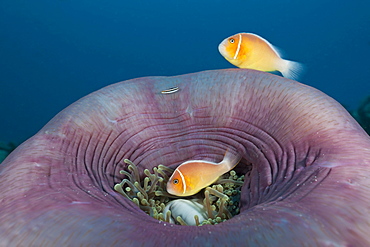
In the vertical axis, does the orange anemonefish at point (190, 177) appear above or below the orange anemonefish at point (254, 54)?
below

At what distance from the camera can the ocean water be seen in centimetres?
2823

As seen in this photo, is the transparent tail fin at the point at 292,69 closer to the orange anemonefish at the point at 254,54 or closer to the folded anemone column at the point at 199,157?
the orange anemonefish at the point at 254,54

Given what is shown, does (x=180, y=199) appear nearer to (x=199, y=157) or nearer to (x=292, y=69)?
(x=199, y=157)

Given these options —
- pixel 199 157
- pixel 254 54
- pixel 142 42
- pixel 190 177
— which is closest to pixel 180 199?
pixel 190 177

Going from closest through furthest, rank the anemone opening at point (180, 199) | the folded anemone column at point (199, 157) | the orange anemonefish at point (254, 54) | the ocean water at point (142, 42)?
the folded anemone column at point (199, 157) → the anemone opening at point (180, 199) → the orange anemonefish at point (254, 54) → the ocean water at point (142, 42)

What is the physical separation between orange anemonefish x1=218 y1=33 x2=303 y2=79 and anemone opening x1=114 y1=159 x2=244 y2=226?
0.73m

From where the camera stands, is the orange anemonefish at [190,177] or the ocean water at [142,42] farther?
the ocean water at [142,42]

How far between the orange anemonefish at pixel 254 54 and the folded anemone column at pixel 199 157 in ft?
0.49

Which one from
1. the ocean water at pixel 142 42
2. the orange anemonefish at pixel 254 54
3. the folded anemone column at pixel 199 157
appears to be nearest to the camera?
the folded anemone column at pixel 199 157

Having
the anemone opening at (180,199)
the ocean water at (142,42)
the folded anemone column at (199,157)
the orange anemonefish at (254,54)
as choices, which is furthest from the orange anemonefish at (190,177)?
the ocean water at (142,42)

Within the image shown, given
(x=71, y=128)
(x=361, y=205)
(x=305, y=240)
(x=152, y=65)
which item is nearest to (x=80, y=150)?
(x=71, y=128)

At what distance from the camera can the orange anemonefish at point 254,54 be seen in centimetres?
180

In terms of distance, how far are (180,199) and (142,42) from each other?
37612mm

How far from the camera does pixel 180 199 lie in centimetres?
155
